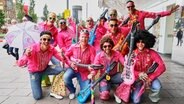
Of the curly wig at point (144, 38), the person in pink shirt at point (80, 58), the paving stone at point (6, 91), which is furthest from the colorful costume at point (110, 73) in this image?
the paving stone at point (6, 91)

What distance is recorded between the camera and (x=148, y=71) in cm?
494

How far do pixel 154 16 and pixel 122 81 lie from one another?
6.26 feet

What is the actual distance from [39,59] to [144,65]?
7.06ft

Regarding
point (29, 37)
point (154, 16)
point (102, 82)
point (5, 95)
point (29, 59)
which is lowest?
point (5, 95)

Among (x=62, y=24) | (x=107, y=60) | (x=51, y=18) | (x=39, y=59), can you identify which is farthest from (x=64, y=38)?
(x=107, y=60)

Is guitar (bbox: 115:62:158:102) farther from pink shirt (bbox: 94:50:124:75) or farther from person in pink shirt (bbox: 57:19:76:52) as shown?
person in pink shirt (bbox: 57:19:76:52)

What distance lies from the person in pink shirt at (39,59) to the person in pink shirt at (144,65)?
1.52 meters

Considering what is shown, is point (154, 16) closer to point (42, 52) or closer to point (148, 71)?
point (148, 71)

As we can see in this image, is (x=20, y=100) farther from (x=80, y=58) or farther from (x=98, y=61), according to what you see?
(x=98, y=61)

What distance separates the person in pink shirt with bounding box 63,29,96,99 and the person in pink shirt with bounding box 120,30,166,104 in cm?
92

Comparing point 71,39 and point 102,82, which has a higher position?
point 71,39

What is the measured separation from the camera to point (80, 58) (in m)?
5.13

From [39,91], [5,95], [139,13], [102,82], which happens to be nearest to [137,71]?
[102,82]

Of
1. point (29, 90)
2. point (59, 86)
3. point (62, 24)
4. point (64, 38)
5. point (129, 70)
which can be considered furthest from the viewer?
point (64, 38)
